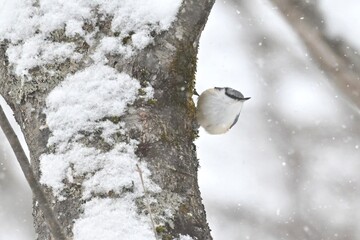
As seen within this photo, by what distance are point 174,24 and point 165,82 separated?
16 cm

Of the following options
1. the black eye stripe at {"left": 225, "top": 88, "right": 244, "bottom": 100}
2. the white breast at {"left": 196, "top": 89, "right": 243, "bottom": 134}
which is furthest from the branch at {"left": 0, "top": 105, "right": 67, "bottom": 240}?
the black eye stripe at {"left": 225, "top": 88, "right": 244, "bottom": 100}

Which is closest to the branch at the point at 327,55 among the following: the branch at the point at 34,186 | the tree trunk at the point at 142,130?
the tree trunk at the point at 142,130

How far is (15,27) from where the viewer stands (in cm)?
194

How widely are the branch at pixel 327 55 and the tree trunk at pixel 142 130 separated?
1.26 feet

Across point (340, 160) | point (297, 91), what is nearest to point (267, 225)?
point (340, 160)

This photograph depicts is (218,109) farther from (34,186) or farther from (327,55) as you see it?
(34,186)

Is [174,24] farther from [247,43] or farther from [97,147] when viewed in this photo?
[247,43]

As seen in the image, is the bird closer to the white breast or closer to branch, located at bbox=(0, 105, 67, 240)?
the white breast

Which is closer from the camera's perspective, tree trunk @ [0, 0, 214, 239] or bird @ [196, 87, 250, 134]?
tree trunk @ [0, 0, 214, 239]

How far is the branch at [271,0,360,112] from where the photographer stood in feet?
6.89

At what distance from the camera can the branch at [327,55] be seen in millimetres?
2100

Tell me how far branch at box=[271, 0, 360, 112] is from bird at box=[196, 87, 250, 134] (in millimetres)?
430

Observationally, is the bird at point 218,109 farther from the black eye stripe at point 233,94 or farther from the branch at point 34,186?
the branch at point 34,186

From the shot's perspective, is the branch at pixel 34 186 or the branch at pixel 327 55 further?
the branch at pixel 327 55
